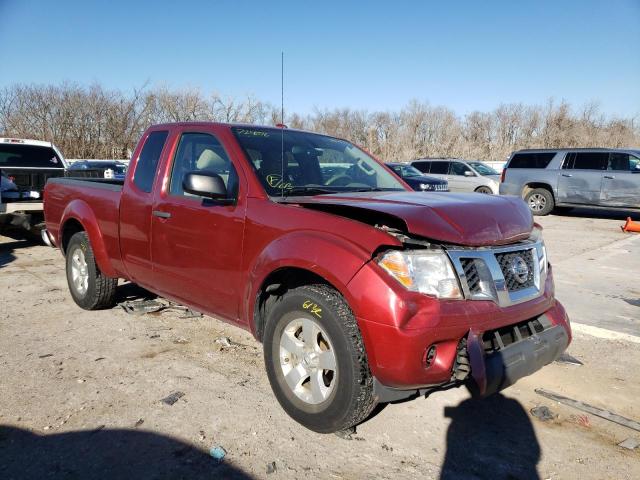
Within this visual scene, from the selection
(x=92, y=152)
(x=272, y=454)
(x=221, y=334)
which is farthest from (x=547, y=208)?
(x=92, y=152)

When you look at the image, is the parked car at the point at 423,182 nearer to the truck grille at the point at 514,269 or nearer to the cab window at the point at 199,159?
the cab window at the point at 199,159

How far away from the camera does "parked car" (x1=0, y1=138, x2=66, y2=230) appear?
7.95m

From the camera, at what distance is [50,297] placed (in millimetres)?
5691

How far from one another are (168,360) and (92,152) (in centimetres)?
3619

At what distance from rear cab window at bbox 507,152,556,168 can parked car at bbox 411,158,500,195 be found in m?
2.19

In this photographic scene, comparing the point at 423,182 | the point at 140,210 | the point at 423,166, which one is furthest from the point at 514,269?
the point at 423,166

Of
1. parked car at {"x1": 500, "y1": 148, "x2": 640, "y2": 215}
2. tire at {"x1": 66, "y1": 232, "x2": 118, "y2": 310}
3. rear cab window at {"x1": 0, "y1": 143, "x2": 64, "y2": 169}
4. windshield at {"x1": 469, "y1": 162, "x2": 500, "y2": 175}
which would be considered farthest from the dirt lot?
windshield at {"x1": 469, "y1": 162, "x2": 500, "y2": 175}

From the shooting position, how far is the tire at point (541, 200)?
14828 mm

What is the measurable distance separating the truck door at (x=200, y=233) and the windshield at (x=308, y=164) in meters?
0.21

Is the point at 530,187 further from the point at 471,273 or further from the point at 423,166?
the point at 471,273

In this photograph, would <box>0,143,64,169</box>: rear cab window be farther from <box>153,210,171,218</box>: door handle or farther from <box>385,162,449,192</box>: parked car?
<box>385,162,449,192</box>: parked car

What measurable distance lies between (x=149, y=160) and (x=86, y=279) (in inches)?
63.6

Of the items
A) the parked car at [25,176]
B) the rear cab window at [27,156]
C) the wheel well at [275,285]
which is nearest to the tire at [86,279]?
the wheel well at [275,285]

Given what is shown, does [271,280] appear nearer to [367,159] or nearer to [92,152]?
[367,159]
